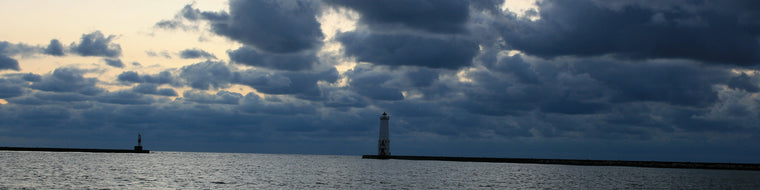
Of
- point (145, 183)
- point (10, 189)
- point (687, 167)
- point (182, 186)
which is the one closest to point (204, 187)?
point (182, 186)

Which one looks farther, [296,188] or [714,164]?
[714,164]

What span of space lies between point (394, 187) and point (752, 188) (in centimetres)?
3981

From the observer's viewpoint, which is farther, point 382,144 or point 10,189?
point 382,144

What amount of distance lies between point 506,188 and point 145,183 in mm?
38887

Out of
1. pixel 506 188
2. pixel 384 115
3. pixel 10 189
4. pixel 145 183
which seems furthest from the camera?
pixel 384 115

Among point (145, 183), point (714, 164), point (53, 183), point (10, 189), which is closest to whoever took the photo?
point (10, 189)

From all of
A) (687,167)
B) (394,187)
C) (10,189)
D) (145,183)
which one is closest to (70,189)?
(10,189)

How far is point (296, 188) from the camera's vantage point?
63.1 metres

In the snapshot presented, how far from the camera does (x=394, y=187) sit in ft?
215

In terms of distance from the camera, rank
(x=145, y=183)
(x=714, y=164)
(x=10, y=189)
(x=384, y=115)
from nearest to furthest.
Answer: (x=10, y=189) < (x=145, y=183) < (x=714, y=164) < (x=384, y=115)

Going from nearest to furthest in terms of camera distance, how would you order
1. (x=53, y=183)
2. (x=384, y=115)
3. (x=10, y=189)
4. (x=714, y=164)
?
1. (x=10, y=189)
2. (x=53, y=183)
3. (x=714, y=164)
4. (x=384, y=115)

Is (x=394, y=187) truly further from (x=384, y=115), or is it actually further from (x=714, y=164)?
(x=714, y=164)

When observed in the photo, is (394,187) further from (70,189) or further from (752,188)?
(752,188)

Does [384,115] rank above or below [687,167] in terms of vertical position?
above
